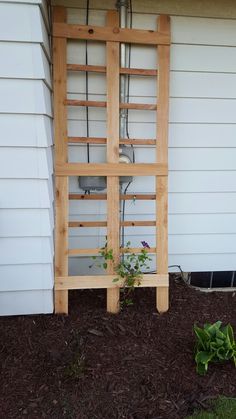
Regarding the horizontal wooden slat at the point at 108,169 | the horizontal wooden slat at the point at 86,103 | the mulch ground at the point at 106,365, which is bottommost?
the mulch ground at the point at 106,365

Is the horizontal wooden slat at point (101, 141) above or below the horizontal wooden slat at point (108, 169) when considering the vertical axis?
above

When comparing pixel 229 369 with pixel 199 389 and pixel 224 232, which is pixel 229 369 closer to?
pixel 199 389

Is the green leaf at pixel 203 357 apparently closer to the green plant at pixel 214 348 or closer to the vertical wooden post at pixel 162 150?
the green plant at pixel 214 348

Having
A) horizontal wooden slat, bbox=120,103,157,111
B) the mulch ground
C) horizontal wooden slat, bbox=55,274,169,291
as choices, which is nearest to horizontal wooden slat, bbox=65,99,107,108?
horizontal wooden slat, bbox=120,103,157,111

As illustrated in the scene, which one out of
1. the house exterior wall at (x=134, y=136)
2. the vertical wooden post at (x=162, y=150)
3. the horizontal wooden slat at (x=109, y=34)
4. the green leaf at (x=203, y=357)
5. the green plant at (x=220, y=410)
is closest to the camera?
the green plant at (x=220, y=410)

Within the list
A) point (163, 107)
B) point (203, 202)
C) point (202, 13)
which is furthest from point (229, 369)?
point (202, 13)

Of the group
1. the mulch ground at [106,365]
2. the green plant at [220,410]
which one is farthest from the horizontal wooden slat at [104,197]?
the green plant at [220,410]

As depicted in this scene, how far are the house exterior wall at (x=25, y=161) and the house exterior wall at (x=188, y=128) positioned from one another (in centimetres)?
36

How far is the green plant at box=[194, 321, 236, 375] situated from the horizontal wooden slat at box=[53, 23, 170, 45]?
1754 mm

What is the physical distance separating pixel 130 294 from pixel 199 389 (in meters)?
0.90

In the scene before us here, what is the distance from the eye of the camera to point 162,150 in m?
2.34

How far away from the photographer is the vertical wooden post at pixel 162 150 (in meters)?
2.29

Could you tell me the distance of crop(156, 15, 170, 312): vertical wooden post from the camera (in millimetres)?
2295

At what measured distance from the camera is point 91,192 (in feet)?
8.48
